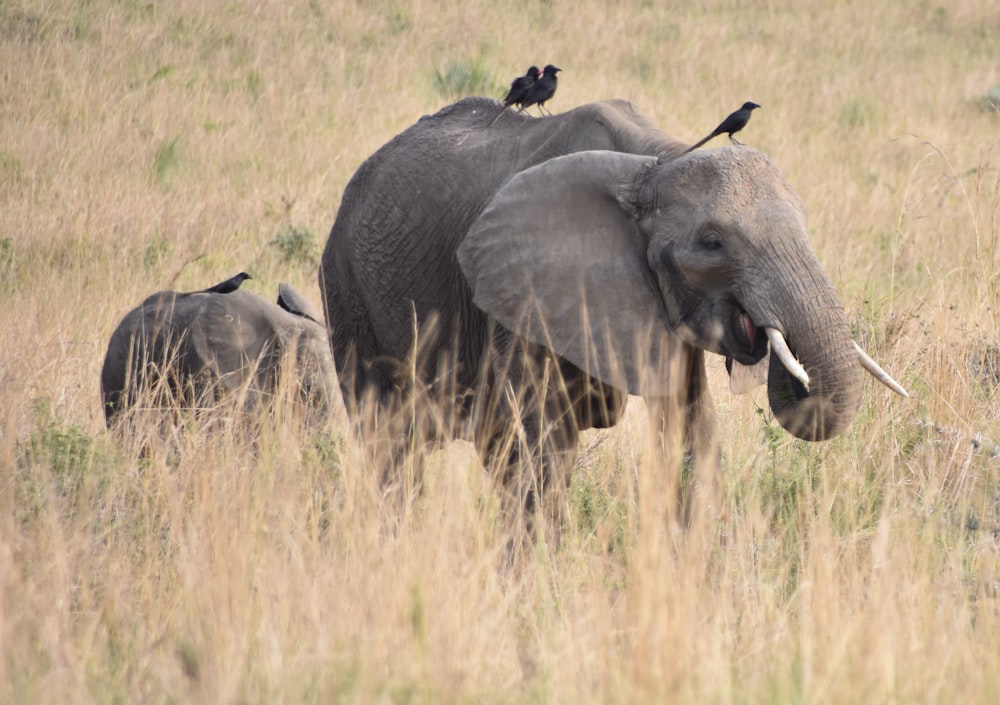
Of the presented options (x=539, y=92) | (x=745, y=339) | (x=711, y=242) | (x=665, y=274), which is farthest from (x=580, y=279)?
(x=539, y=92)

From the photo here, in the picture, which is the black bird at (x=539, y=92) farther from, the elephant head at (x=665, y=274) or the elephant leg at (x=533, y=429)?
the elephant leg at (x=533, y=429)

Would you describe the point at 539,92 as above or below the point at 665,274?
above

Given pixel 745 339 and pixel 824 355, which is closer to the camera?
pixel 824 355

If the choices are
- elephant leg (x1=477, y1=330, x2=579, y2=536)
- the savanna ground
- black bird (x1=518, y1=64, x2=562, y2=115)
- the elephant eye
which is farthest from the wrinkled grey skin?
the elephant eye

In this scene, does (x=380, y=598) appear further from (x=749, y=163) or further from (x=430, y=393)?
(x=430, y=393)

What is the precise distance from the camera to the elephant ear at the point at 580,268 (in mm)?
4414

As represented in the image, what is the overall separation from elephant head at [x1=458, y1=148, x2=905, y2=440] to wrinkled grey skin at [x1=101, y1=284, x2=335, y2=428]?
2.10 metres

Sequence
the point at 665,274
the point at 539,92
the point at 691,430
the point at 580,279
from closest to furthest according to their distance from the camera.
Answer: the point at 665,274, the point at 580,279, the point at 691,430, the point at 539,92

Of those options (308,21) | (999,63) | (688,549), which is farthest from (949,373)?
(999,63)

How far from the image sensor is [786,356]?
3.80 meters

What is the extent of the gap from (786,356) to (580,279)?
0.92m

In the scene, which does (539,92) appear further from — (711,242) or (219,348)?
(219,348)

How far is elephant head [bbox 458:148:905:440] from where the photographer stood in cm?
390

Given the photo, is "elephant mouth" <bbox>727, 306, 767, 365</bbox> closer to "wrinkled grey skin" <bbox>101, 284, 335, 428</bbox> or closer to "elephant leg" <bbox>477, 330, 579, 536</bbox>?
"elephant leg" <bbox>477, 330, 579, 536</bbox>
